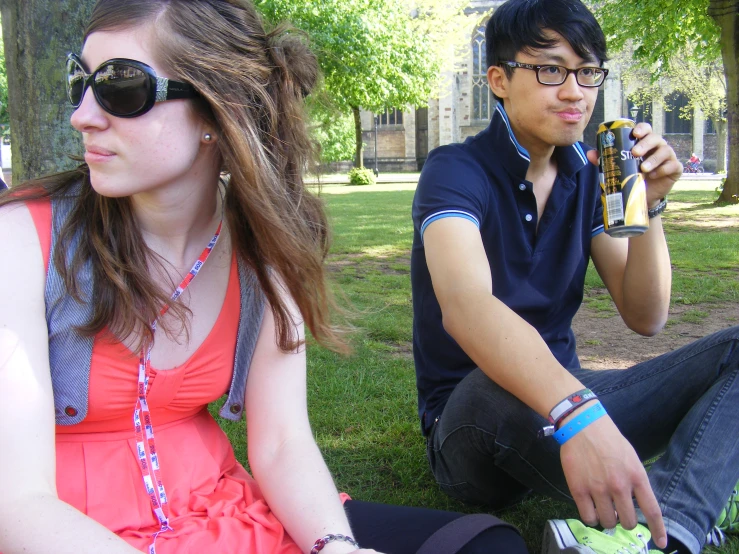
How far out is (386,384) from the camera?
4.11 metres

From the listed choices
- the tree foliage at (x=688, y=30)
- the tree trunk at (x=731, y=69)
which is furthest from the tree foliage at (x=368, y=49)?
the tree trunk at (x=731, y=69)

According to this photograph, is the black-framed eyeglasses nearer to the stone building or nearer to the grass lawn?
the grass lawn

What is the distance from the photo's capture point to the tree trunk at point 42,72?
3307 mm

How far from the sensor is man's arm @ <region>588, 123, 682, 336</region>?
2146 millimetres

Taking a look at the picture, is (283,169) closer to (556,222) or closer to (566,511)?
(556,222)

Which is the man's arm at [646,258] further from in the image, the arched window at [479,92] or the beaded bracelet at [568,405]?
the arched window at [479,92]

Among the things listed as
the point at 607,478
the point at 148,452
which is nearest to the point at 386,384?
the point at 607,478

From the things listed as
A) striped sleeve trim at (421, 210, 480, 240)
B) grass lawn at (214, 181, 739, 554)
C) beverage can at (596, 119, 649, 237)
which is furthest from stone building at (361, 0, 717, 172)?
beverage can at (596, 119, 649, 237)

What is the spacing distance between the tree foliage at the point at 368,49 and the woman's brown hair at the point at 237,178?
16.6 m

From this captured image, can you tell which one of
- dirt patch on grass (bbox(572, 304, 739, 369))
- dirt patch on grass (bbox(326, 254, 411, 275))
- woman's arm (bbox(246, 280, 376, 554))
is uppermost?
woman's arm (bbox(246, 280, 376, 554))

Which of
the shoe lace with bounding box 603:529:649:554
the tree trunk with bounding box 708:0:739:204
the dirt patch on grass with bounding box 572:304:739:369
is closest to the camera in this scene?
the shoe lace with bounding box 603:529:649:554

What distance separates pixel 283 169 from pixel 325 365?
2.70 metres

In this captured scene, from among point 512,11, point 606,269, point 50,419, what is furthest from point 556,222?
Answer: point 50,419

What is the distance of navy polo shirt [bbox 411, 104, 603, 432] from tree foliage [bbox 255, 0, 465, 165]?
634 inches
